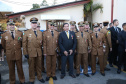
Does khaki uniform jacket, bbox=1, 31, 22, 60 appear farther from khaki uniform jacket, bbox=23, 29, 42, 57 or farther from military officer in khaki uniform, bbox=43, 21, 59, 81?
military officer in khaki uniform, bbox=43, 21, 59, 81

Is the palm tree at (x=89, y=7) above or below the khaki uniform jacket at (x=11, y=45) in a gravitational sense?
above

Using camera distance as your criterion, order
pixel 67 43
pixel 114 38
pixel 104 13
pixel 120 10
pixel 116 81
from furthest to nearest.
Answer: pixel 104 13, pixel 120 10, pixel 114 38, pixel 67 43, pixel 116 81

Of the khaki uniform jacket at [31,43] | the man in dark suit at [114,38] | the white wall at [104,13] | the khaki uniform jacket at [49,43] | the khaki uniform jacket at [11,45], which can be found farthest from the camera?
the white wall at [104,13]

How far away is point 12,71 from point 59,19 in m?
7.63

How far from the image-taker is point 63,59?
15.2 feet

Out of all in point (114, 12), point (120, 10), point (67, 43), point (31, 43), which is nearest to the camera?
point (31, 43)

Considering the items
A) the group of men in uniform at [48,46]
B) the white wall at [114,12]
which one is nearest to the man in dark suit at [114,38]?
the group of men in uniform at [48,46]

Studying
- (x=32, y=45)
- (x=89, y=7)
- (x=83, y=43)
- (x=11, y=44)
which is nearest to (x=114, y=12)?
(x=89, y=7)

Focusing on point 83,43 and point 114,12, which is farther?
point 114,12

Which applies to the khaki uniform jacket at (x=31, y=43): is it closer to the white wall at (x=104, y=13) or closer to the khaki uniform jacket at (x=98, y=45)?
the khaki uniform jacket at (x=98, y=45)

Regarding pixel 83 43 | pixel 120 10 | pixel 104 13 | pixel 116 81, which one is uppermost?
pixel 104 13

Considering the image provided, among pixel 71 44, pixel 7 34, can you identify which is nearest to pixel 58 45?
pixel 71 44

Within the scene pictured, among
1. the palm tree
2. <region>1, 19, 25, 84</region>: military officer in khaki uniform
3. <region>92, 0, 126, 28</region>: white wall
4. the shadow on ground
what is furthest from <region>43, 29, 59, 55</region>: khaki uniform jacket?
the palm tree

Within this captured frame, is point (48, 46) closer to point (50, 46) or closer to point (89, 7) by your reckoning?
point (50, 46)
